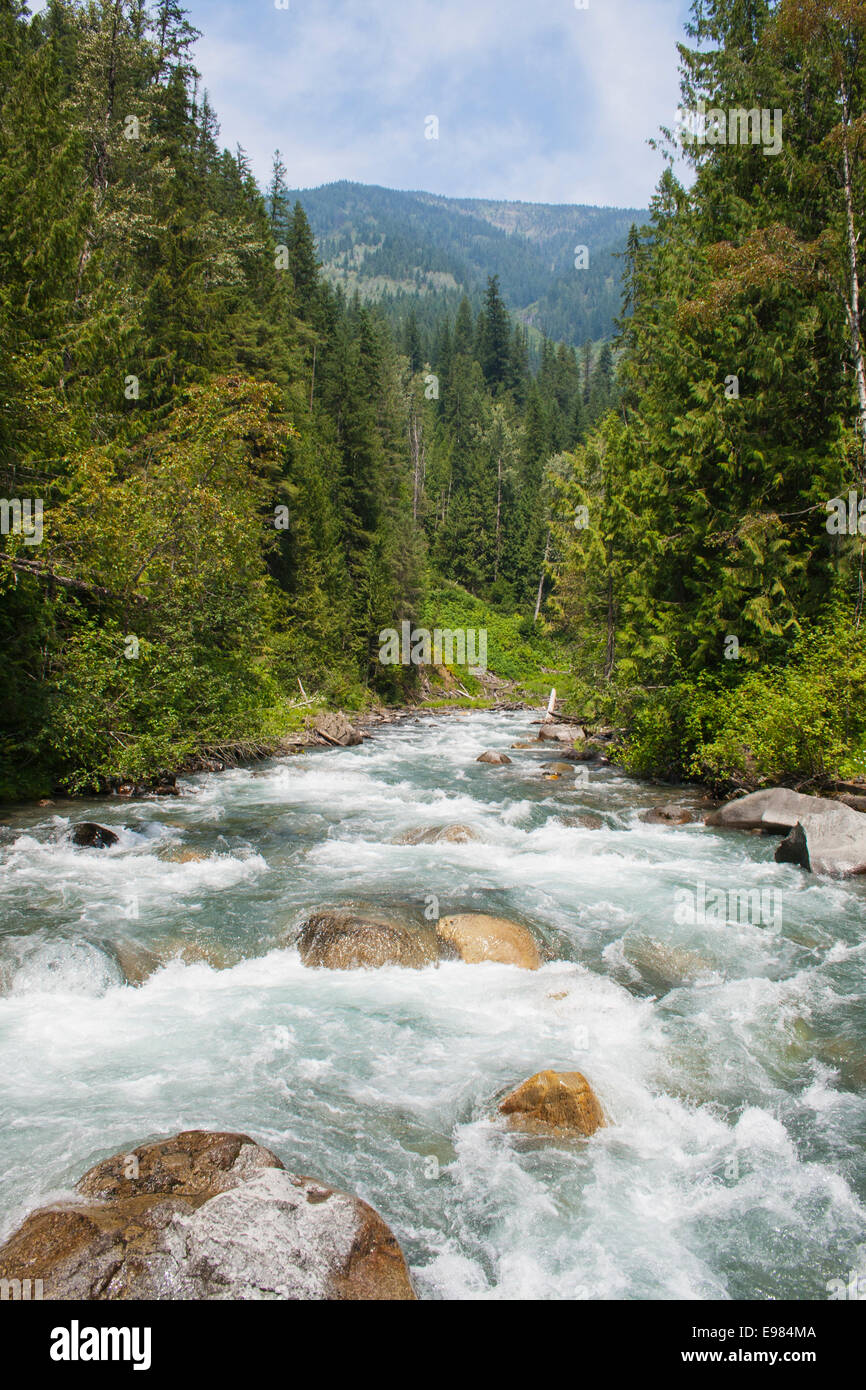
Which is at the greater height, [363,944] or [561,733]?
[561,733]

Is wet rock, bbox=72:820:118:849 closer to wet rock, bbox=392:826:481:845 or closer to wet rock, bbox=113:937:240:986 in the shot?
wet rock, bbox=113:937:240:986

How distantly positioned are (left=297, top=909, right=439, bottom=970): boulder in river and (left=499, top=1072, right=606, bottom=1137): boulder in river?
2.74 m

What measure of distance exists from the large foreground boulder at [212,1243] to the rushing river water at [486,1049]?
0.63 meters

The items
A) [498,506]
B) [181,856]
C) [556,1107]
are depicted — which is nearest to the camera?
[556,1107]

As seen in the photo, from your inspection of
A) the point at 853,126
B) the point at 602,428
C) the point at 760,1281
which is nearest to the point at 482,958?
the point at 760,1281

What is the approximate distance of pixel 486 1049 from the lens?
22.4 feet

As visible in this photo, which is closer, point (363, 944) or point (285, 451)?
point (363, 944)

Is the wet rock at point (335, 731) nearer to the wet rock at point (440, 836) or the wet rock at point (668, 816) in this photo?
the wet rock at point (440, 836)

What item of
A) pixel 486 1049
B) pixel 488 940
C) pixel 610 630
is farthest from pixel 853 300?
pixel 486 1049

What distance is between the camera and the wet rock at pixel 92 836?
40.0 feet

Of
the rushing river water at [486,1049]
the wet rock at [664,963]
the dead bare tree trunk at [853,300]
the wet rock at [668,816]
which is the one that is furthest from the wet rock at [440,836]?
the dead bare tree trunk at [853,300]

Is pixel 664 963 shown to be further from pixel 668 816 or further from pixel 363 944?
pixel 668 816

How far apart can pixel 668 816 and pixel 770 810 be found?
79.1 inches

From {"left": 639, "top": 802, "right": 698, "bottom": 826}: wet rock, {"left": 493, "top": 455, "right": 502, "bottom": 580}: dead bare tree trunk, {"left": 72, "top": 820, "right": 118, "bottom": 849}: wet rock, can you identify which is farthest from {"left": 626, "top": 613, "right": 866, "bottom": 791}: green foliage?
{"left": 493, "top": 455, "right": 502, "bottom": 580}: dead bare tree trunk
